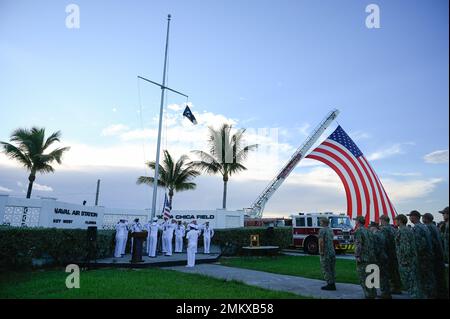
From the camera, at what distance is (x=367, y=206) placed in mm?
16359

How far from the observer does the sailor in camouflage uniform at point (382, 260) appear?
25.2 ft

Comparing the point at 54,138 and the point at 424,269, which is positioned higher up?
the point at 54,138

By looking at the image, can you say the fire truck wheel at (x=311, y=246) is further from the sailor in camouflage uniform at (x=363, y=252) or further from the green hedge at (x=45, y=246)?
the sailor in camouflage uniform at (x=363, y=252)

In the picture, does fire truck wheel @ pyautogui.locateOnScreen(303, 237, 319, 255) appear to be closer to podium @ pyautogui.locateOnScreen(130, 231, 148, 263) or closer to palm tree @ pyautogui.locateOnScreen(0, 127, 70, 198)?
podium @ pyautogui.locateOnScreen(130, 231, 148, 263)

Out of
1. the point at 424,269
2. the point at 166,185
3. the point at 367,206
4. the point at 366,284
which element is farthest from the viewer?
the point at 166,185

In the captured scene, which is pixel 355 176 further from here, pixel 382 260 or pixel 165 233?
pixel 165 233

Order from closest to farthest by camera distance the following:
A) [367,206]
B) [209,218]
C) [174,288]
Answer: [174,288], [367,206], [209,218]

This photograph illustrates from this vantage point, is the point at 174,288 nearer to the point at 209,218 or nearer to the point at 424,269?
the point at 424,269

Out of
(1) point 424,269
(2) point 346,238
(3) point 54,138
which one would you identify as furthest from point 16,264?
(3) point 54,138

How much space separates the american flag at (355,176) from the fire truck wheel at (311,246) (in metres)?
4.97

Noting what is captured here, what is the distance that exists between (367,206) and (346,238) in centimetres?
433

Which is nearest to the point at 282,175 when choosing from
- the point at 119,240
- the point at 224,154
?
the point at 224,154

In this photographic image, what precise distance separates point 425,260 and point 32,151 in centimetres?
2996

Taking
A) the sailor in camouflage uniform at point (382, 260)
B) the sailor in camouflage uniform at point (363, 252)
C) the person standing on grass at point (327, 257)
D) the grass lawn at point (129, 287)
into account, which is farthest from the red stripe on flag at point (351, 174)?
the grass lawn at point (129, 287)
